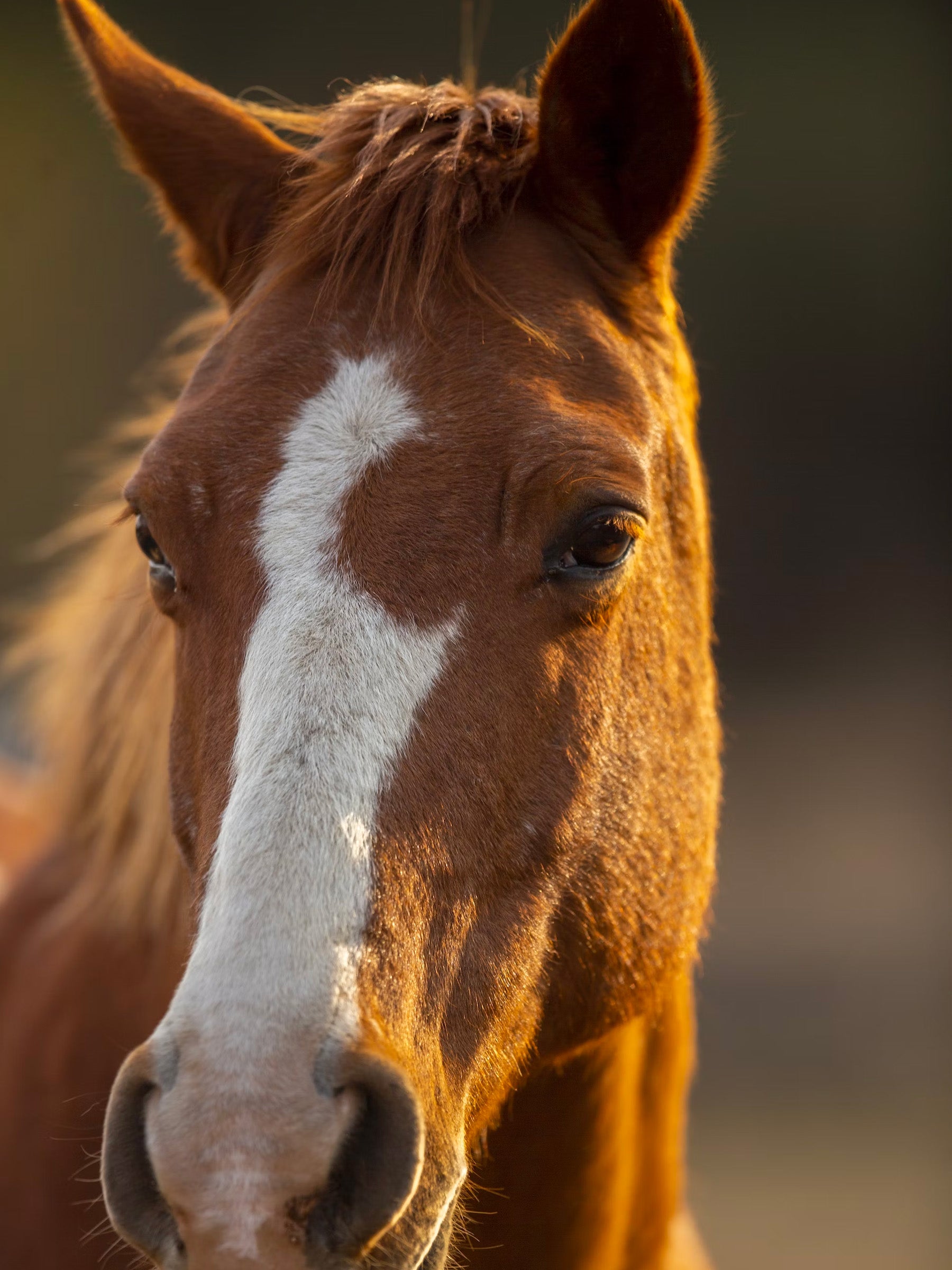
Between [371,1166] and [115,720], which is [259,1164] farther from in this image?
[115,720]

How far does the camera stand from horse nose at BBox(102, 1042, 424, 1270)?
990 mm

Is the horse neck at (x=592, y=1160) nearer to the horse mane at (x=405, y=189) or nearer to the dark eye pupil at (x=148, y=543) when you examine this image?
the dark eye pupil at (x=148, y=543)

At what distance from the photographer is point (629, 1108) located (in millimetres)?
1775

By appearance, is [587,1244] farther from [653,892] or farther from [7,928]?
[7,928]

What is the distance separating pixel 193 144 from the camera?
179cm

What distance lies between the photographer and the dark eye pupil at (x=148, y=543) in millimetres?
1516

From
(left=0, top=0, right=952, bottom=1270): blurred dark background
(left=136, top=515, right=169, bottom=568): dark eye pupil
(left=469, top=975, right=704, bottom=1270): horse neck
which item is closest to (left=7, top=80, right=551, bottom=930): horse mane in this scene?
(left=136, top=515, right=169, bottom=568): dark eye pupil

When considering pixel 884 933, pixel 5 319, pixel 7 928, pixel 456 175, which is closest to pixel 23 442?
pixel 5 319

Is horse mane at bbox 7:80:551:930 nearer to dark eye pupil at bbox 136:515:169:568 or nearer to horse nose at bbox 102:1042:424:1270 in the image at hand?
dark eye pupil at bbox 136:515:169:568

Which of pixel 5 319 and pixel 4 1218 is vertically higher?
pixel 5 319

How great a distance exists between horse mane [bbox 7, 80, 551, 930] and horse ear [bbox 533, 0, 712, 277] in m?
0.07

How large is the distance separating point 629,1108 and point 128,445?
1693mm

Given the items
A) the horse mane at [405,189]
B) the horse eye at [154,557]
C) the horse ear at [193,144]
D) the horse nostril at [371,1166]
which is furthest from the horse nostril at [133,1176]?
the horse ear at [193,144]

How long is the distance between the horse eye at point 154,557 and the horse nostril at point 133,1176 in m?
0.63
